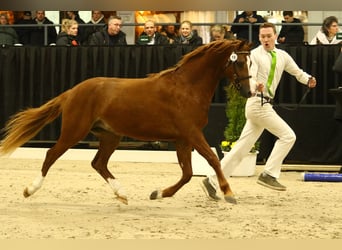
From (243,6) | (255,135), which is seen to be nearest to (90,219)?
(255,135)

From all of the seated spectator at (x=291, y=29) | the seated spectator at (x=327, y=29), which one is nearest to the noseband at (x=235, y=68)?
the seated spectator at (x=291, y=29)

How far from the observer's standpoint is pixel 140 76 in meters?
10.9

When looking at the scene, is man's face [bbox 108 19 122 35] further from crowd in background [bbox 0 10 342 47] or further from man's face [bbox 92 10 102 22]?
man's face [bbox 92 10 102 22]

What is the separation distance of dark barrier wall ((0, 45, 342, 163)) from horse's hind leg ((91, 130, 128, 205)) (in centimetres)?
401

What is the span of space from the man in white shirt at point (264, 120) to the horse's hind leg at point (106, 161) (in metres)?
0.95

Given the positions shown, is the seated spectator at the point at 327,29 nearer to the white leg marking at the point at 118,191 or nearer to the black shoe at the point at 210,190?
the white leg marking at the point at 118,191

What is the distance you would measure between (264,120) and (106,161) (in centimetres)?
170

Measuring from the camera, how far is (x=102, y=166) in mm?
6070

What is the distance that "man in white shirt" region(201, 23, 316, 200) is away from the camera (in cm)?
650

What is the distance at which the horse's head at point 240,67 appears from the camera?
5875mm

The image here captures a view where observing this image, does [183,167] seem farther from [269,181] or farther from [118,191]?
[269,181]

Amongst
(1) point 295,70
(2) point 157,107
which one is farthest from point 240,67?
(1) point 295,70

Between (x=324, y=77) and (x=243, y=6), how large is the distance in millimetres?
9930

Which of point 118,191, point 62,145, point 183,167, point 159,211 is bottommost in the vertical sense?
point 159,211
